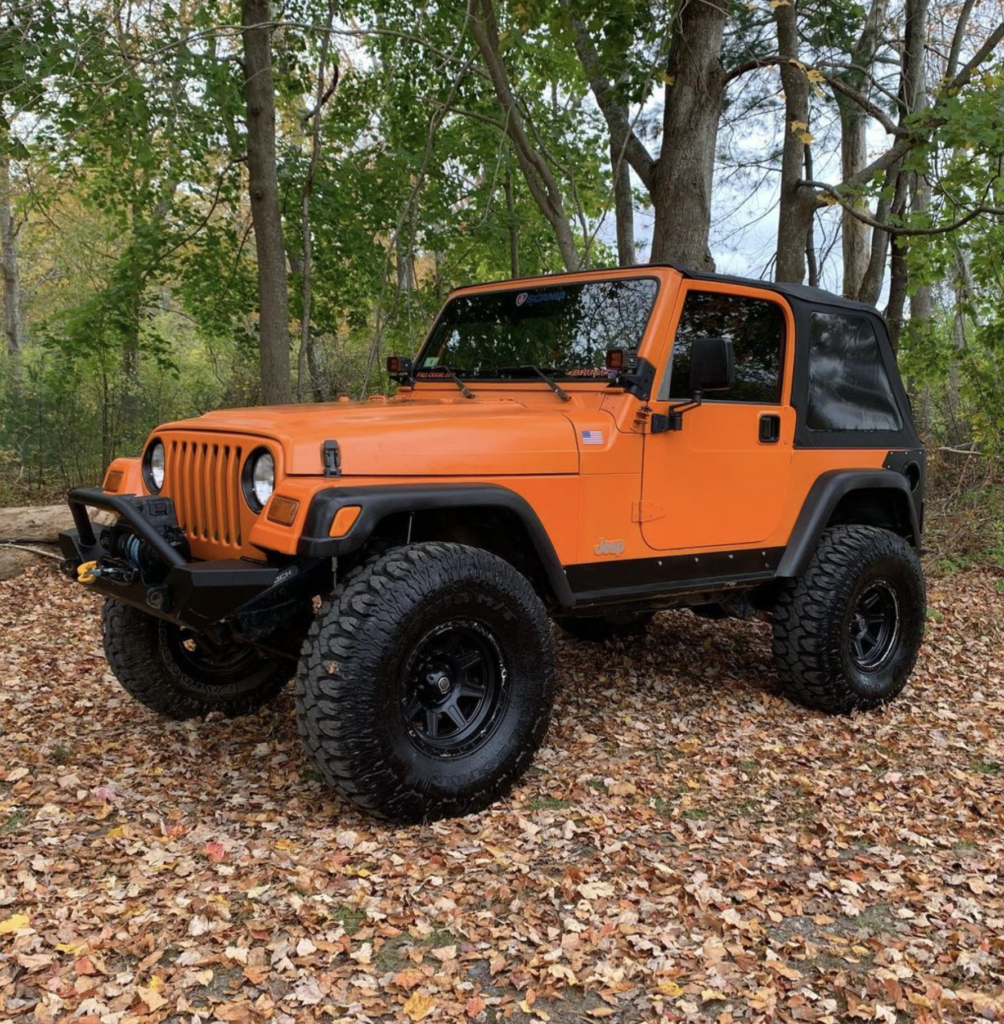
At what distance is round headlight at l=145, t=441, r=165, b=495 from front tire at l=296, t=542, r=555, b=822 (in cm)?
115

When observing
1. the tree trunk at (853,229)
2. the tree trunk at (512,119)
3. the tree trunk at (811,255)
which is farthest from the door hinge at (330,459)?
the tree trunk at (853,229)

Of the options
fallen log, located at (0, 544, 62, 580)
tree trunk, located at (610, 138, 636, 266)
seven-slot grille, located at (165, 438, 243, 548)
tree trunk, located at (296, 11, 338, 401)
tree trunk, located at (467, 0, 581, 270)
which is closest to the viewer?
seven-slot grille, located at (165, 438, 243, 548)

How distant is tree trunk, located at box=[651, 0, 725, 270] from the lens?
6.73 meters

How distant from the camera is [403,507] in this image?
3.12 meters

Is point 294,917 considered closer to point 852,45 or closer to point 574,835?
point 574,835

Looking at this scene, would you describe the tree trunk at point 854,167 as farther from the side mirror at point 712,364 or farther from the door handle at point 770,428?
the side mirror at point 712,364

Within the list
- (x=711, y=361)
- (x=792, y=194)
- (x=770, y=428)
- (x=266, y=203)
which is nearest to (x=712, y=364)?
(x=711, y=361)

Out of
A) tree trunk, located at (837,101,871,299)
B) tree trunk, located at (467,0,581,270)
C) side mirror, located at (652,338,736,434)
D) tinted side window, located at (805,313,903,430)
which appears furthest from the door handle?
tree trunk, located at (837,101,871,299)

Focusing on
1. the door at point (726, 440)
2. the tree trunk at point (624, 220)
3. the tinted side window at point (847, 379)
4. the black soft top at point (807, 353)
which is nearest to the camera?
the door at point (726, 440)

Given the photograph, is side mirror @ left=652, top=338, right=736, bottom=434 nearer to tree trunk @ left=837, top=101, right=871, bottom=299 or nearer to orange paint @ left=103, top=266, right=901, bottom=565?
orange paint @ left=103, top=266, right=901, bottom=565

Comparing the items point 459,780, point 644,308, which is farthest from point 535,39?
point 459,780

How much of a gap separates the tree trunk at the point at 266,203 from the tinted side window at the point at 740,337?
16.1ft

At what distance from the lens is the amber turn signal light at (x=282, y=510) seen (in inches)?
118

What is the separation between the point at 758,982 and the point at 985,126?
19.5ft
